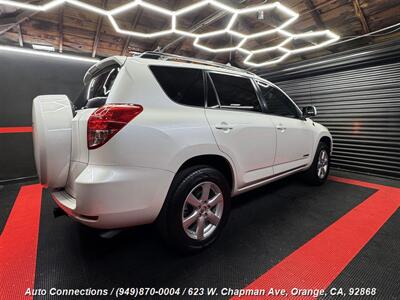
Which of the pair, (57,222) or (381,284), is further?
(57,222)

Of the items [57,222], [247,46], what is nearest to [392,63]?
[247,46]

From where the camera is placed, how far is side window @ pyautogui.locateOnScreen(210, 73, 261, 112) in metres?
1.88

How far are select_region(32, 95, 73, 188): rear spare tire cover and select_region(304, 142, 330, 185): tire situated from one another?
10.0 ft

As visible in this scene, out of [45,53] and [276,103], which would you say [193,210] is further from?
[45,53]

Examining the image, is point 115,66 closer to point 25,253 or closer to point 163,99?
point 163,99

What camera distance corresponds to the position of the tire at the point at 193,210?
1.44 m

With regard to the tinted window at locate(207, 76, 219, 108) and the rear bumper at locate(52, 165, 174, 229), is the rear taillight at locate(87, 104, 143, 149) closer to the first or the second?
the rear bumper at locate(52, 165, 174, 229)

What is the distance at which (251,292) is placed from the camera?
1274 millimetres

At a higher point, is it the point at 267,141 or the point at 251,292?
the point at 267,141

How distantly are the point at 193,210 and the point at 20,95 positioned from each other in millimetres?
4218

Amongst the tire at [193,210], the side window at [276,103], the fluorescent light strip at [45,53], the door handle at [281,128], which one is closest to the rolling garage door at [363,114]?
the side window at [276,103]

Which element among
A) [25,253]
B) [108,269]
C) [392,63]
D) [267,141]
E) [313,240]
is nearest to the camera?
[108,269]

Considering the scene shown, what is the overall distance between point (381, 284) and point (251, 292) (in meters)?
0.85

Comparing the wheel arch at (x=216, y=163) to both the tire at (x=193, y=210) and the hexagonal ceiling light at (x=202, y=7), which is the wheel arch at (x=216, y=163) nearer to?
the tire at (x=193, y=210)
